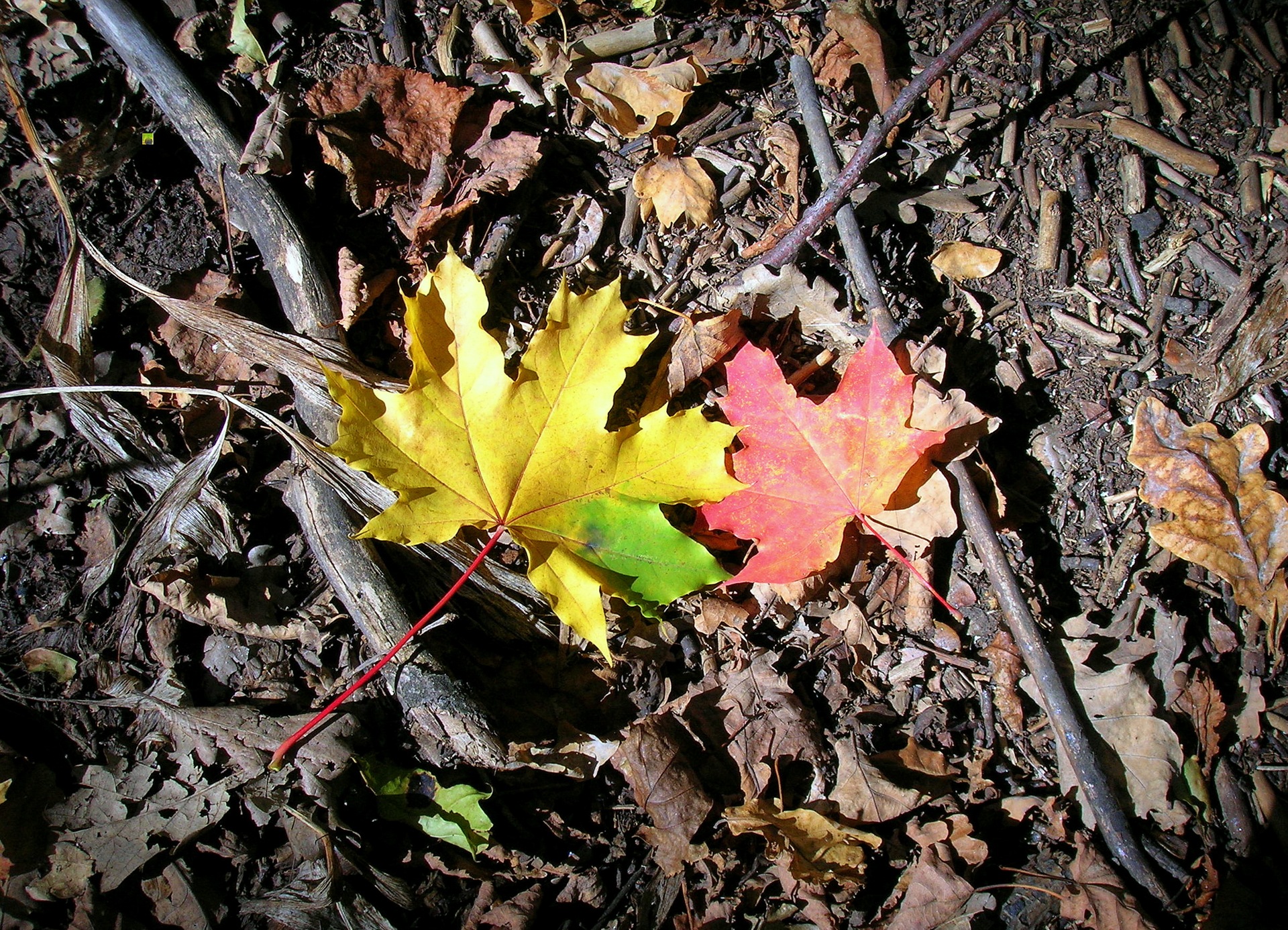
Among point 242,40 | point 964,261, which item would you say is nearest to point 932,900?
point 964,261

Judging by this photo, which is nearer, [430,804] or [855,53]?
[430,804]

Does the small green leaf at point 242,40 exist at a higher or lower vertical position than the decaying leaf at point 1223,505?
higher

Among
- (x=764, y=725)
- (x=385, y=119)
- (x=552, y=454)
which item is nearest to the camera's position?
(x=552, y=454)

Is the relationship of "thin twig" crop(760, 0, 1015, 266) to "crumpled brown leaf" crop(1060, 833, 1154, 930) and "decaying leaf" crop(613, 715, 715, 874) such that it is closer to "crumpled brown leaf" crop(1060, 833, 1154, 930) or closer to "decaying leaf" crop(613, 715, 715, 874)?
"decaying leaf" crop(613, 715, 715, 874)

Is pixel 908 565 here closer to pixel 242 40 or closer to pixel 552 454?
pixel 552 454

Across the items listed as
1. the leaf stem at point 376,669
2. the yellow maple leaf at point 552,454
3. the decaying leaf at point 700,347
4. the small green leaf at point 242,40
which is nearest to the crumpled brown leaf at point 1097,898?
the yellow maple leaf at point 552,454

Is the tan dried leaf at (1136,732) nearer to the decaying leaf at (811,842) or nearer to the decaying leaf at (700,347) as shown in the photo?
the decaying leaf at (811,842)
